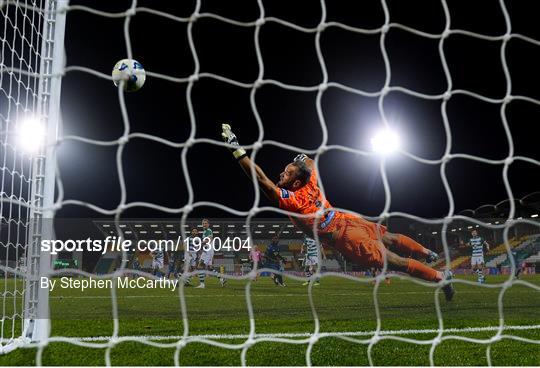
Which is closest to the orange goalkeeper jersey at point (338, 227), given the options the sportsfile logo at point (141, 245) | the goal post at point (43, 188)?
the goal post at point (43, 188)

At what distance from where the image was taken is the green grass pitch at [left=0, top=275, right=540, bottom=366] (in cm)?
279

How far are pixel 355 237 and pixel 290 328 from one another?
9.52 ft

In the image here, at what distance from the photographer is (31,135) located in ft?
10.2

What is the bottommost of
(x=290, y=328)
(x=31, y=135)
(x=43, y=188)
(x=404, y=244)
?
(x=290, y=328)

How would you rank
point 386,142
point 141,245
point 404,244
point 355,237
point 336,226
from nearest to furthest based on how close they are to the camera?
point 386,142
point 336,226
point 355,237
point 404,244
point 141,245

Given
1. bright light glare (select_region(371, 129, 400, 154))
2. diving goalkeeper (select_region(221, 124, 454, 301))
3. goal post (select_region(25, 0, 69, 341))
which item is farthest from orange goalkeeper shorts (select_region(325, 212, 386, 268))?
goal post (select_region(25, 0, 69, 341))

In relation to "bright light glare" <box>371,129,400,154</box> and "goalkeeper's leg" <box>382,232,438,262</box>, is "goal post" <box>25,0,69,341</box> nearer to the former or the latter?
"bright light glare" <box>371,129,400,154</box>

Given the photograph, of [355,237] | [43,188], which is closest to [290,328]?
[43,188]

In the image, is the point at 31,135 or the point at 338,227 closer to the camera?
the point at 31,135

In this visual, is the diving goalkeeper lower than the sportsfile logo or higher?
lower

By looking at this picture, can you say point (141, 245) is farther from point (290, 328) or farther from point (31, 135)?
point (31, 135)

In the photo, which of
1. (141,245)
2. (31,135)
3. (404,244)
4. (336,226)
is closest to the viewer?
(31,135)

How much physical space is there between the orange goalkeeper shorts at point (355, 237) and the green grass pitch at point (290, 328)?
54 centimetres

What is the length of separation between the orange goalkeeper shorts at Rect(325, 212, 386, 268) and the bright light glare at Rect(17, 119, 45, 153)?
12.6ft
